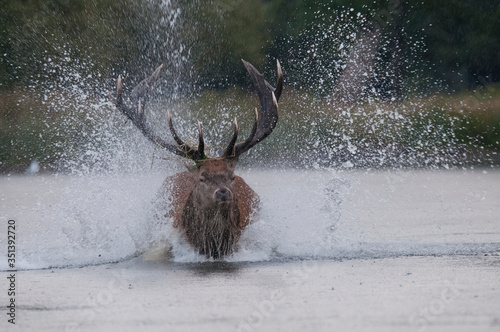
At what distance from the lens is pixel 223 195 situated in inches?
213

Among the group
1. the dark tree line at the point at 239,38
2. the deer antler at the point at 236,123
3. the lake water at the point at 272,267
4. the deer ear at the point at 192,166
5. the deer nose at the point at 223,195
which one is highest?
the dark tree line at the point at 239,38

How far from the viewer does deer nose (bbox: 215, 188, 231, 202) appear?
540cm

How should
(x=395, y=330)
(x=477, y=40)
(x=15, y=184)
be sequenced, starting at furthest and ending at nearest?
1. (x=477, y=40)
2. (x=15, y=184)
3. (x=395, y=330)

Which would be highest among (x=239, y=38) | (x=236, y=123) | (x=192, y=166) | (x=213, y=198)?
(x=239, y=38)

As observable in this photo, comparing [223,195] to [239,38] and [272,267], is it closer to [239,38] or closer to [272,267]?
[272,267]

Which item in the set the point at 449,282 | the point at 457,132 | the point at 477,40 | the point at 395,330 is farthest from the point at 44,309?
the point at 477,40

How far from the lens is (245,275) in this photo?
491 cm

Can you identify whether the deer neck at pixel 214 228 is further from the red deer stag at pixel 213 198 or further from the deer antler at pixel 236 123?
the deer antler at pixel 236 123

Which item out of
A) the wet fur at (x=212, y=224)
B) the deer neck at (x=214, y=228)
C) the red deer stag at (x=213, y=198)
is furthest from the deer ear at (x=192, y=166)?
the deer neck at (x=214, y=228)

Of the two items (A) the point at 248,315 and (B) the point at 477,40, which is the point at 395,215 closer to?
(A) the point at 248,315

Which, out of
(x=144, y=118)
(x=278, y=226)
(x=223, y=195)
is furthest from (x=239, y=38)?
(x=223, y=195)

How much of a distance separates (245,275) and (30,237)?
273cm

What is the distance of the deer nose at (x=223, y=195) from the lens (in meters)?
5.40

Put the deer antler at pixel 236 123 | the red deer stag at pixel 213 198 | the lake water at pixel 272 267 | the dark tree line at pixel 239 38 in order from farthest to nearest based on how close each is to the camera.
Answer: the dark tree line at pixel 239 38
the deer antler at pixel 236 123
the red deer stag at pixel 213 198
the lake water at pixel 272 267
